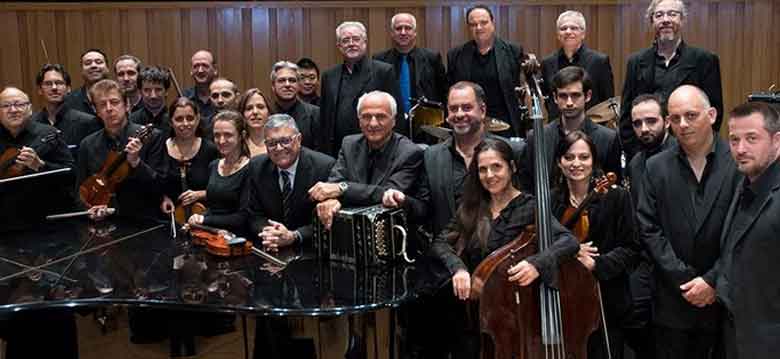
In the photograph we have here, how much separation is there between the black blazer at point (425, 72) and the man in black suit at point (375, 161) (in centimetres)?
173

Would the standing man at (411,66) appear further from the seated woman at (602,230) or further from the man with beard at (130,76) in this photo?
the seated woman at (602,230)

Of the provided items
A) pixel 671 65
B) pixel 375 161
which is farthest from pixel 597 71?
pixel 375 161

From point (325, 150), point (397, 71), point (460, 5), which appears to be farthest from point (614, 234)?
point (460, 5)

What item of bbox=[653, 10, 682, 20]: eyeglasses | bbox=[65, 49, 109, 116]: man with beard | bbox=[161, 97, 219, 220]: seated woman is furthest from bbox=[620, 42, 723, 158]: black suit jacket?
bbox=[65, 49, 109, 116]: man with beard

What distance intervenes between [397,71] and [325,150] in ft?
2.53

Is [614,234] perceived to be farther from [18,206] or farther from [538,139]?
[18,206]

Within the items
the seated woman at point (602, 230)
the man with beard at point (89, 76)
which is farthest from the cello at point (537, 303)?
the man with beard at point (89, 76)

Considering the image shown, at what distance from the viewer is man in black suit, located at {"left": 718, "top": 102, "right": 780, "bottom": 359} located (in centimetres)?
282

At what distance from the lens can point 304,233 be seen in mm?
3689

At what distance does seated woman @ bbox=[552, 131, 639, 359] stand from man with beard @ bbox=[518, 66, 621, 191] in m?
0.43

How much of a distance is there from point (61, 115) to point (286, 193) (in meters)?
2.14

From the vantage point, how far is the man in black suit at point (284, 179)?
375 cm

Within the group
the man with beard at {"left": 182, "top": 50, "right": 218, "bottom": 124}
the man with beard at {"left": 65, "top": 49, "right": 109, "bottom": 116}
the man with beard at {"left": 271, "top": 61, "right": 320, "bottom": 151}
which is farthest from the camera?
the man with beard at {"left": 65, "top": 49, "right": 109, "bottom": 116}

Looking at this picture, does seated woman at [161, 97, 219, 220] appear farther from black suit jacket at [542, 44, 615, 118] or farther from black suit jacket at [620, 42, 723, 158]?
black suit jacket at [620, 42, 723, 158]
